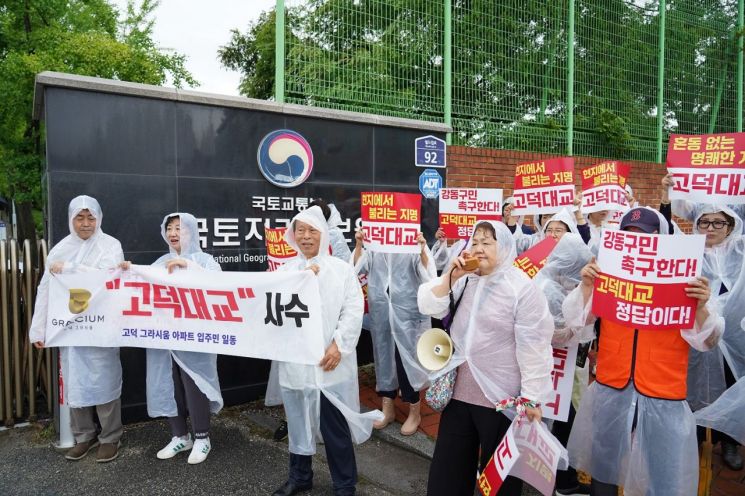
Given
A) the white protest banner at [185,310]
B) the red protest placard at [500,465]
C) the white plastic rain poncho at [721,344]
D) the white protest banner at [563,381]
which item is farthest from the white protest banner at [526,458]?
the white plastic rain poncho at [721,344]

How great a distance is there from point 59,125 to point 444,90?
501cm

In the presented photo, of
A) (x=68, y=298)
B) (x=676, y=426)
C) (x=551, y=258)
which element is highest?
(x=551, y=258)

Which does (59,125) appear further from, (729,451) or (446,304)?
(729,451)

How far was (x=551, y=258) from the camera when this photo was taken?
328 centimetres

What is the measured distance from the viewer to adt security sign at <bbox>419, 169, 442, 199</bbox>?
6.63m

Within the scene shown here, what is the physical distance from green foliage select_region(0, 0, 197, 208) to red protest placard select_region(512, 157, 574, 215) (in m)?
10.3

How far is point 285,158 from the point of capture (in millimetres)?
5539

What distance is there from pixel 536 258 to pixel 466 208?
58.1 inches

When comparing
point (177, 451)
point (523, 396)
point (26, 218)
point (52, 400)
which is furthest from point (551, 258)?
point (26, 218)

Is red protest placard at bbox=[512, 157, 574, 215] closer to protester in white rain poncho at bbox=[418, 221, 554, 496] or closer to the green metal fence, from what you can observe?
the green metal fence

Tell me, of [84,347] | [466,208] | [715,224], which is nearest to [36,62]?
[84,347]

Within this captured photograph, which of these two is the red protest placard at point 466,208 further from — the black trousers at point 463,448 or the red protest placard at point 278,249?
the black trousers at point 463,448

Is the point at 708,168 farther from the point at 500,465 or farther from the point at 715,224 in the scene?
the point at 500,465

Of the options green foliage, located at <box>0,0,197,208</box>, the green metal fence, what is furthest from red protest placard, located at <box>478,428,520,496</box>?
green foliage, located at <box>0,0,197,208</box>
